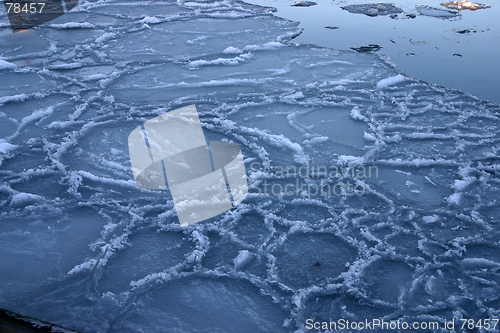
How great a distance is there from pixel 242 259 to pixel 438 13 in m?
8.41

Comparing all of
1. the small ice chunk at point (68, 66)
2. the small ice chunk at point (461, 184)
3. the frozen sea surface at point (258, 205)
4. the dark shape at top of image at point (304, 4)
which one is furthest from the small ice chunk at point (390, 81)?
the dark shape at top of image at point (304, 4)

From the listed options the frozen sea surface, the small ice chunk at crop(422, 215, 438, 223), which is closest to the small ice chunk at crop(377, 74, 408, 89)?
the frozen sea surface

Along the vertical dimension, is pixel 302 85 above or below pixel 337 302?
above

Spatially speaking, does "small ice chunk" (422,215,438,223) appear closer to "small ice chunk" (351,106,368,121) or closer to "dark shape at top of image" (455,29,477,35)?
"small ice chunk" (351,106,368,121)

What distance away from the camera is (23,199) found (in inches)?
119

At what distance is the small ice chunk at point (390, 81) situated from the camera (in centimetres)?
510

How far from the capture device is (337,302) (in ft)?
7.47

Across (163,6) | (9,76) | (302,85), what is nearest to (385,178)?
(302,85)

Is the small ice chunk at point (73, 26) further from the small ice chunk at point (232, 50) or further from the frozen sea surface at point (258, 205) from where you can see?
the small ice chunk at point (232, 50)

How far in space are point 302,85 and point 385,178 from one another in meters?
2.22

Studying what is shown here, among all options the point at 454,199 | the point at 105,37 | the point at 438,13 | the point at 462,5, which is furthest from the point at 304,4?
the point at 454,199

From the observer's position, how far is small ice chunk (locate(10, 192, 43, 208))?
2996mm

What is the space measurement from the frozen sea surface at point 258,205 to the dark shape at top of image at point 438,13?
373 centimetres

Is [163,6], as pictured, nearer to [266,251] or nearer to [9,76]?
[9,76]
